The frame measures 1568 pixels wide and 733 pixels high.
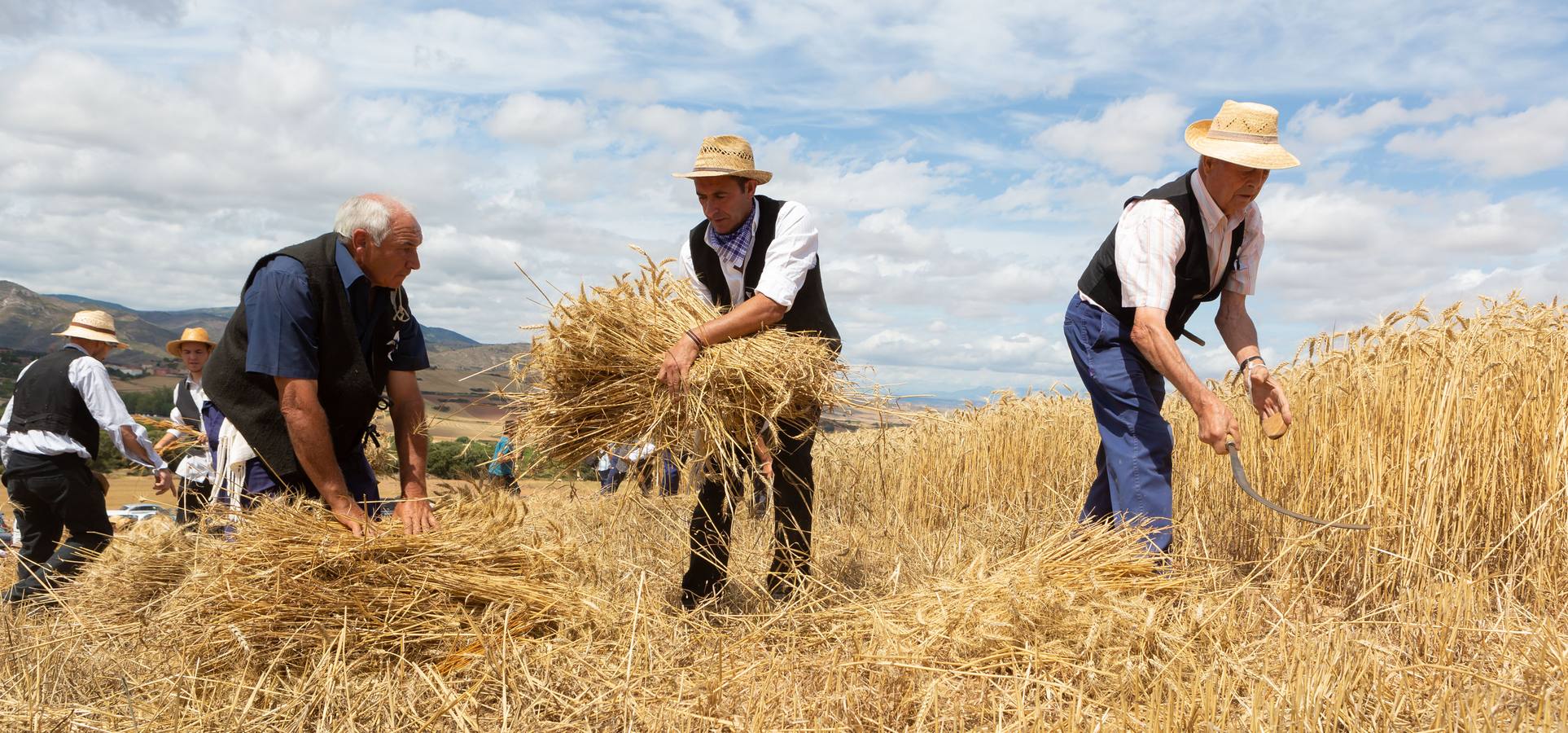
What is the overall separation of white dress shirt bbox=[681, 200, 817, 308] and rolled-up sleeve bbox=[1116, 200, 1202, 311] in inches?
42.9

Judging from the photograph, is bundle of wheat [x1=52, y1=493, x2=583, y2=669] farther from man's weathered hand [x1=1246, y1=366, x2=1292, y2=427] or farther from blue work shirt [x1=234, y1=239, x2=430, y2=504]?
man's weathered hand [x1=1246, y1=366, x2=1292, y2=427]

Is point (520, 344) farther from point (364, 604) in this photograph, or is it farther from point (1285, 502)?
point (1285, 502)

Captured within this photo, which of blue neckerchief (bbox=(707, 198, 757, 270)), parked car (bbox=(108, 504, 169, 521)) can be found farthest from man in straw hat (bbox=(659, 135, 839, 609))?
parked car (bbox=(108, 504, 169, 521))

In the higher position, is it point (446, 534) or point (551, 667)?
point (446, 534)

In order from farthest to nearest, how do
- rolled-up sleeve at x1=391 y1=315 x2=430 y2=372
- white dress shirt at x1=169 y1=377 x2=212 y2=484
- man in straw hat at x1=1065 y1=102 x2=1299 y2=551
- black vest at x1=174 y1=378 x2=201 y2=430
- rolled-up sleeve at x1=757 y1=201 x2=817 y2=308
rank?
black vest at x1=174 y1=378 x2=201 y2=430 → white dress shirt at x1=169 y1=377 x2=212 y2=484 → rolled-up sleeve at x1=391 y1=315 x2=430 y2=372 → rolled-up sleeve at x1=757 y1=201 x2=817 y2=308 → man in straw hat at x1=1065 y1=102 x2=1299 y2=551

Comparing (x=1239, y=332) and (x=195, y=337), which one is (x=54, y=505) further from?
(x=1239, y=332)

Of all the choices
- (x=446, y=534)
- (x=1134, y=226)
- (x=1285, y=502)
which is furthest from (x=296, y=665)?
(x=1285, y=502)

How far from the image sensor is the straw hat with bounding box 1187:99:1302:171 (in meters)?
3.06

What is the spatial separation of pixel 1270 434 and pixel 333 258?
3.11 meters

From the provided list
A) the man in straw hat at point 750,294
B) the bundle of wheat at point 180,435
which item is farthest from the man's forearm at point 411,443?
the bundle of wheat at point 180,435

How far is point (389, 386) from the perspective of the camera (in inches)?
140

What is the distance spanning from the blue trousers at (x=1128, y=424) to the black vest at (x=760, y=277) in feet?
3.19

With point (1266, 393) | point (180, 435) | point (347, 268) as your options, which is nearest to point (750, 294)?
point (347, 268)

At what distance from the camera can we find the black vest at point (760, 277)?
367 cm
